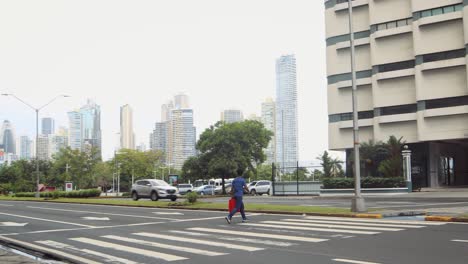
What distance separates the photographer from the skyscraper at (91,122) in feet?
465

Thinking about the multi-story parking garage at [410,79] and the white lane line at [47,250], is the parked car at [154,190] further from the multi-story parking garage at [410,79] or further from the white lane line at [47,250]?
the multi-story parking garage at [410,79]

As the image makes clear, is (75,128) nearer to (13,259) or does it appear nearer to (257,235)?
(257,235)

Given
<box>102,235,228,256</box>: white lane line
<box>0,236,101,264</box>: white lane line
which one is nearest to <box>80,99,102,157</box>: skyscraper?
<box>0,236,101,264</box>: white lane line

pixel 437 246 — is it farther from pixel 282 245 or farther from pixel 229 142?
pixel 229 142

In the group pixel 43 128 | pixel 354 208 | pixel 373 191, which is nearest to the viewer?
pixel 354 208

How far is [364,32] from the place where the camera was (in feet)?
181

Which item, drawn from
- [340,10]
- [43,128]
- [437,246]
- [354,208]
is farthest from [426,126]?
[43,128]

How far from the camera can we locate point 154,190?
1293 inches

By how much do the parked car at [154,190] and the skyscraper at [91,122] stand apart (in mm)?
109454

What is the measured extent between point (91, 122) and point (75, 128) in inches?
242

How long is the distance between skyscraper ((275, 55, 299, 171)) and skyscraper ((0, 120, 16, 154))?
94.8 metres

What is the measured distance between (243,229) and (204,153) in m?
41.6

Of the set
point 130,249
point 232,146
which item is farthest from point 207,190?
point 130,249

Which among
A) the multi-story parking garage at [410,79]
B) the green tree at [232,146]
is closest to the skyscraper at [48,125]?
the green tree at [232,146]
